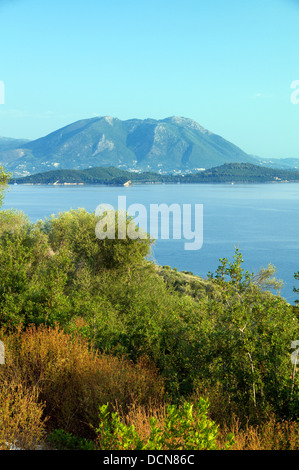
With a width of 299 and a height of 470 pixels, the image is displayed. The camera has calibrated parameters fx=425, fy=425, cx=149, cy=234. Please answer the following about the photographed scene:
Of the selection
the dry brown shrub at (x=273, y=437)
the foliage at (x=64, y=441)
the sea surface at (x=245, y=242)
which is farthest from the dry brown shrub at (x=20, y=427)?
the sea surface at (x=245, y=242)

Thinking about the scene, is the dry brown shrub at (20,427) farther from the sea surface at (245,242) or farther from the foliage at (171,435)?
the sea surface at (245,242)

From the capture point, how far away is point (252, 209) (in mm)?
144250

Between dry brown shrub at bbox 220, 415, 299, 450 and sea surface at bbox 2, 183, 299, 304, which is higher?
dry brown shrub at bbox 220, 415, 299, 450

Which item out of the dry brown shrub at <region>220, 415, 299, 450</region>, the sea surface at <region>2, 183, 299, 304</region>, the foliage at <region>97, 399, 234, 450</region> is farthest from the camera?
the sea surface at <region>2, 183, 299, 304</region>

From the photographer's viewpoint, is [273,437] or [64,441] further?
[64,441]

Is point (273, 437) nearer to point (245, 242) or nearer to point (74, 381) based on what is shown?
point (74, 381)

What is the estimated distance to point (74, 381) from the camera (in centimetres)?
851

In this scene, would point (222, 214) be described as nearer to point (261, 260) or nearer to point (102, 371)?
point (261, 260)

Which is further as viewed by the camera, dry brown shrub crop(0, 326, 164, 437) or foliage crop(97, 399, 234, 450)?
dry brown shrub crop(0, 326, 164, 437)

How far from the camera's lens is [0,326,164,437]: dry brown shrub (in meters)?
7.87

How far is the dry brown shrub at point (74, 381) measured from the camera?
787cm

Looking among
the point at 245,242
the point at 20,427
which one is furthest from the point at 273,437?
the point at 245,242

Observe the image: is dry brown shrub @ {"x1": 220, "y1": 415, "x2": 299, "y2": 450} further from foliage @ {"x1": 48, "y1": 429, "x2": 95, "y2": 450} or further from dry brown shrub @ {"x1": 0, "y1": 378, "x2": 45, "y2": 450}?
dry brown shrub @ {"x1": 0, "y1": 378, "x2": 45, "y2": 450}

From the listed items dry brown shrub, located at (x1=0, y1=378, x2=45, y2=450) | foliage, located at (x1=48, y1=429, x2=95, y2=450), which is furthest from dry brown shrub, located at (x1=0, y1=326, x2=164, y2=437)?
dry brown shrub, located at (x1=0, y1=378, x2=45, y2=450)
